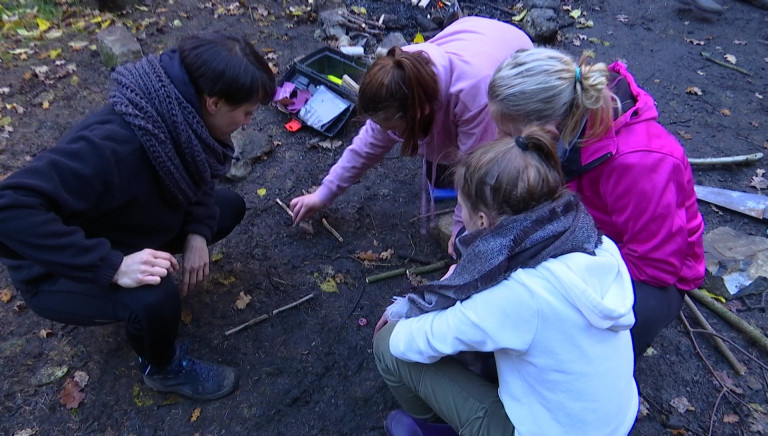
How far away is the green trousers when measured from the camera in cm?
183

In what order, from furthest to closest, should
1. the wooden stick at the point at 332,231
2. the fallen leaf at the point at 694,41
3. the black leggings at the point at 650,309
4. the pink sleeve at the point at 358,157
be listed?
the fallen leaf at the point at 694,41 < the wooden stick at the point at 332,231 < the pink sleeve at the point at 358,157 < the black leggings at the point at 650,309

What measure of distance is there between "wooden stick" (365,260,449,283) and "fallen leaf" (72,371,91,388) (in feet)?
5.10

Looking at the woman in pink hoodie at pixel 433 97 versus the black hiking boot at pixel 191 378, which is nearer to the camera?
the woman in pink hoodie at pixel 433 97

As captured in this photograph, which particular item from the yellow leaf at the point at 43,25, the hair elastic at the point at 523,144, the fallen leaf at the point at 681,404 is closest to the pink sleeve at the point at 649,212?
the hair elastic at the point at 523,144

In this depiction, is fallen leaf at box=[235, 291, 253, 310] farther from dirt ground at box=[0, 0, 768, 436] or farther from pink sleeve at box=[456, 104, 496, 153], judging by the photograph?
pink sleeve at box=[456, 104, 496, 153]

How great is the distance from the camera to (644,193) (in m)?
2.05

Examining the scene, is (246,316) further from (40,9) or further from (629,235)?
(40,9)

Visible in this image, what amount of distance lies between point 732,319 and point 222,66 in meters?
3.05

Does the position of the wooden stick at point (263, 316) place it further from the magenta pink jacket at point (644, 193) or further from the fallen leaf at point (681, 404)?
the fallen leaf at point (681, 404)

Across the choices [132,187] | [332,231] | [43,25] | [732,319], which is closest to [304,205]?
[332,231]

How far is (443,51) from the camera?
2582 mm

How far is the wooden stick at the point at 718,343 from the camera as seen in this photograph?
2795 millimetres

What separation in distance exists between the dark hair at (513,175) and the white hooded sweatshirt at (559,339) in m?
0.22

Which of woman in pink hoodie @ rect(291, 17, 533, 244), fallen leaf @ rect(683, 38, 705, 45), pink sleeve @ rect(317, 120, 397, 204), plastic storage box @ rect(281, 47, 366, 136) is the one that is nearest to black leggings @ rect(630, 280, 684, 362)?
woman in pink hoodie @ rect(291, 17, 533, 244)
